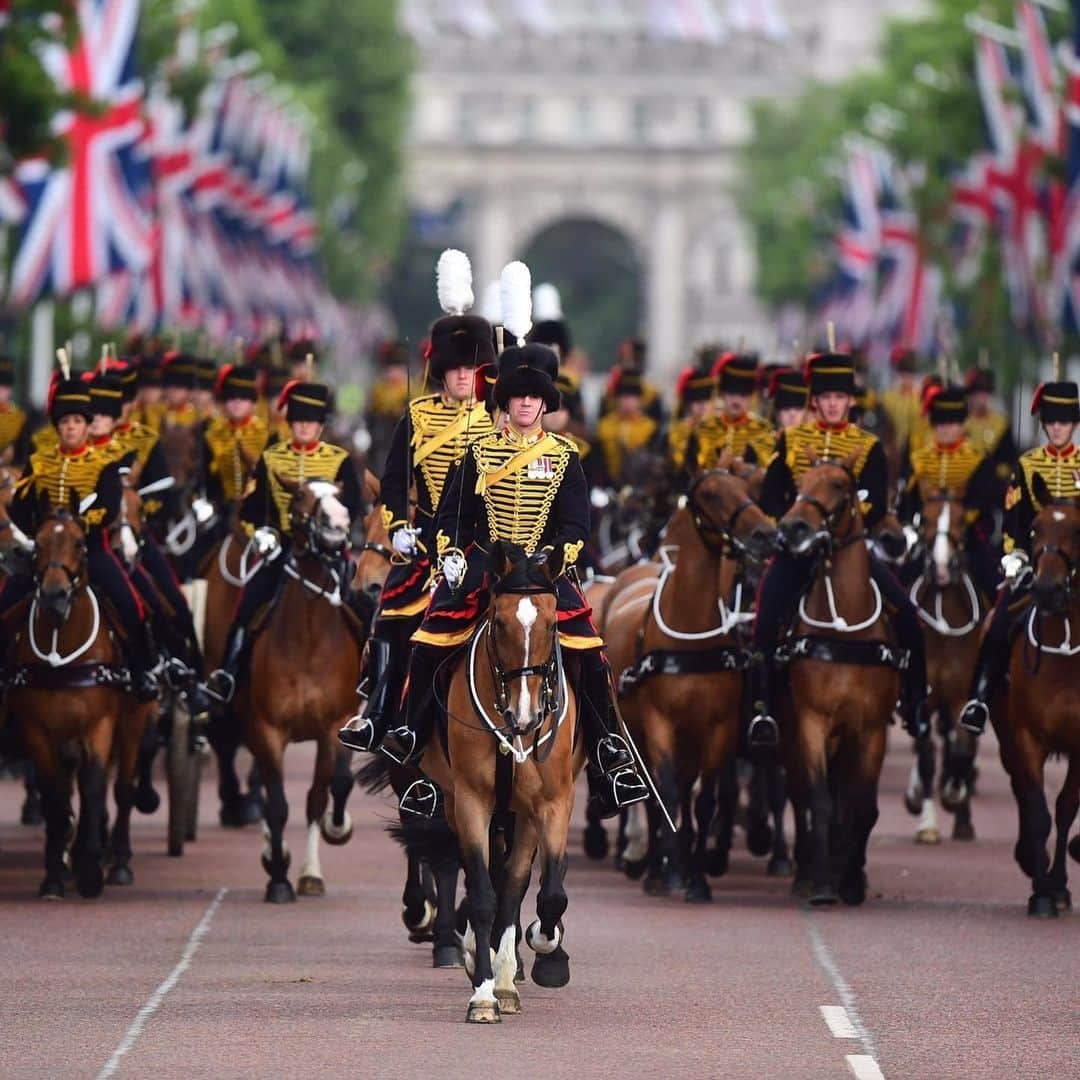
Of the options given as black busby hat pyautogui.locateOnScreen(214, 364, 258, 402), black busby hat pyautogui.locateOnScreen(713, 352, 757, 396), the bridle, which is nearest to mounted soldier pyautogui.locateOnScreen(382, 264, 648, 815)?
the bridle

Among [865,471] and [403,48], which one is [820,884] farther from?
[403,48]

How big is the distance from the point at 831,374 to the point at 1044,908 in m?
3.19

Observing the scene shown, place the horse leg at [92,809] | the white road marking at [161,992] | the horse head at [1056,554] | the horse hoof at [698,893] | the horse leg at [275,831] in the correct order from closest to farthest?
1. the white road marking at [161,992]
2. the horse head at [1056,554]
3. the horse leg at [275,831]
4. the horse leg at [92,809]
5. the horse hoof at [698,893]

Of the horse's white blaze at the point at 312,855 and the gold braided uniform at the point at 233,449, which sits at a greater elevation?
the gold braided uniform at the point at 233,449

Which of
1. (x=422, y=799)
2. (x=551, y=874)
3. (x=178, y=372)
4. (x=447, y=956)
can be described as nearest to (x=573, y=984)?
(x=447, y=956)

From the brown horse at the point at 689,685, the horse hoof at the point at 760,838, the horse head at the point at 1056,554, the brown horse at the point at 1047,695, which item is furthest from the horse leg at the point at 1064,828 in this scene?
the horse hoof at the point at 760,838

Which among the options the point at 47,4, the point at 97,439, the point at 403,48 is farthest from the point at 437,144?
the point at 97,439

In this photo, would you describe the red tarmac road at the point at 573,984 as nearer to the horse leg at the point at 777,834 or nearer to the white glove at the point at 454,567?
the horse leg at the point at 777,834

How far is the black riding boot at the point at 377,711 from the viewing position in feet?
53.8

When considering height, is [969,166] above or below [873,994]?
above

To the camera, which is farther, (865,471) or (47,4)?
(47,4)

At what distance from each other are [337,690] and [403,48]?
8913cm

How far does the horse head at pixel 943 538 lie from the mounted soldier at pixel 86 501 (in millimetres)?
5670

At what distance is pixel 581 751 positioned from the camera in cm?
1545
